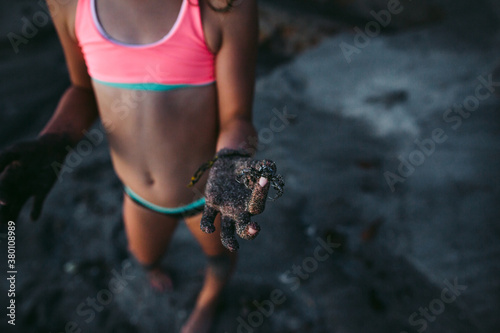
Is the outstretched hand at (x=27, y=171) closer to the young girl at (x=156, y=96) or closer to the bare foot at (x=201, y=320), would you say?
the young girl at (x=156, y=96)

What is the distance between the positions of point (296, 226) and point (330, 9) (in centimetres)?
260

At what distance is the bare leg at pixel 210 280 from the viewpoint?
1.58 meters

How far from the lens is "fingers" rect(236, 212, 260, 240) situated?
88 cm

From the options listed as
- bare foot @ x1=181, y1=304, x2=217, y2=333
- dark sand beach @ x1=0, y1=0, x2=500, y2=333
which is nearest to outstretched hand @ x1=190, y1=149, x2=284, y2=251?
bare foot @ x1=181, y1=304, x2=217, y2=333

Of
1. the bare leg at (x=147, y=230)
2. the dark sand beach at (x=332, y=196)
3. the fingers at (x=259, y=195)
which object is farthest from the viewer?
the dark sand beach at (x=332, y=196)

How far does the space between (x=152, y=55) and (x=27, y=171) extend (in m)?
0.63

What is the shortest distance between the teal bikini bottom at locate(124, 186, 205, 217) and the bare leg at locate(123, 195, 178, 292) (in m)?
0.05

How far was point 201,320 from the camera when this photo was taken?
1.96 m

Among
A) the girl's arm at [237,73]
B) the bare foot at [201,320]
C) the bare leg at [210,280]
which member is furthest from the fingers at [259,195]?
the bare foot at [201,320]

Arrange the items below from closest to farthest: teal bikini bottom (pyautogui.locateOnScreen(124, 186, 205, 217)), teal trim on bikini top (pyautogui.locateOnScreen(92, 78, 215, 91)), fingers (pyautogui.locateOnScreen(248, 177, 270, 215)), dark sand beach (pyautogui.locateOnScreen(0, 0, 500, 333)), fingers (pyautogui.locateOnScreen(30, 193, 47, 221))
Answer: fingers (pyautogui.locateOnScreen(248, 177, 270, 215)) → teal trim on bikini top (pyautogui.locateOnScreen(92, 78, 215, 91)) → fingers (pyautogui.locateOnScreen(30, 193, 47, 221)) → teal bikini bottom (pyautogui.locateOnScreen(124, 186, 205, 217)) → dark sand beach (pyautogui.locateOnScreen(0, 0, 500, 333))

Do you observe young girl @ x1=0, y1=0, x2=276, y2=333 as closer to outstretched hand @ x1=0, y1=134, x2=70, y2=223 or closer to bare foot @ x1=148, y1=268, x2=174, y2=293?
outstretched hand @ x1=0, y1=134, x2=70, y2=223

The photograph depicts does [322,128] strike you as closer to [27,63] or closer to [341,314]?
[341,314]

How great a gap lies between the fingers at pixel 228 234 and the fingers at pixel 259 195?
0.09 metres

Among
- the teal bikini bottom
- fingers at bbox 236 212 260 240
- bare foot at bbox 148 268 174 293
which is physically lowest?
bare foot at bbox 148 268 174 293
